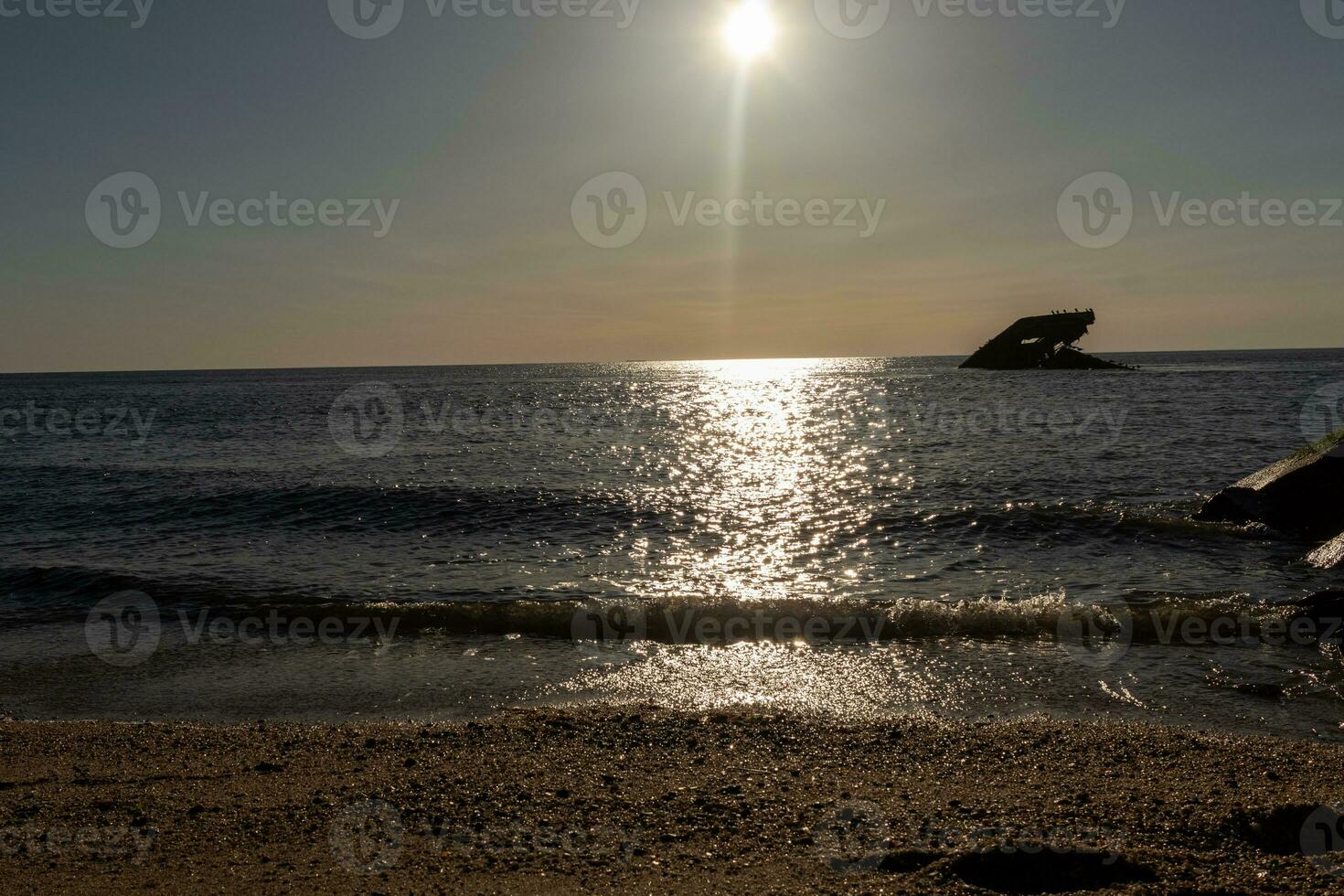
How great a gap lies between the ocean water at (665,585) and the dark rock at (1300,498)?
72 centimetres

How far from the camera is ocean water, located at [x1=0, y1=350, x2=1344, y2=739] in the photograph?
901 centimetres

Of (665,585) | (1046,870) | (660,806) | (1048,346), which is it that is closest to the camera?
(1046,870)

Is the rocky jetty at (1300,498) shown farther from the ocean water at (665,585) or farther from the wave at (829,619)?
the wave at (829,619)

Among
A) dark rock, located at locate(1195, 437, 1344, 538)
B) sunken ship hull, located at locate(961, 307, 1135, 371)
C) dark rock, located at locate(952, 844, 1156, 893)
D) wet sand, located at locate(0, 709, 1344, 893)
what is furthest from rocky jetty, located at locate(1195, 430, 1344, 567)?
sunken ship hull, located at locate(961, 307, 1135, 371)

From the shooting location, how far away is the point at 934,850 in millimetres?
5164

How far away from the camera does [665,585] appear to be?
46.1 feet

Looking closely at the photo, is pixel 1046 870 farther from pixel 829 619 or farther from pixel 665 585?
pixel 665 585

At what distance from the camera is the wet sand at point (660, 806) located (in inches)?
197

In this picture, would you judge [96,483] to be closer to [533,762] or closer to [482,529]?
[482,529]

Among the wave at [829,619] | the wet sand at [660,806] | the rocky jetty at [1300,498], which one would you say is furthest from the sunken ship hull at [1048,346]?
the wet sand at [660,806]

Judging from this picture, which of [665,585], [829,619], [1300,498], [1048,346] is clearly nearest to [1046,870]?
[829,619]

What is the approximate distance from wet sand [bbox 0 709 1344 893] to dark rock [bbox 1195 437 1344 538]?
11838mm

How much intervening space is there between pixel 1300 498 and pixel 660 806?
16640mm

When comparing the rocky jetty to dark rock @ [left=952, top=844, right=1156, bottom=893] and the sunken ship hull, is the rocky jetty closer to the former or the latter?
dark rock @ [left=952, top=844, right=1156, bottom=893]
